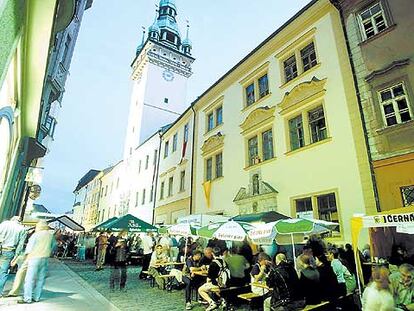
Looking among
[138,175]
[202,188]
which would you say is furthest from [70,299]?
[138,175]

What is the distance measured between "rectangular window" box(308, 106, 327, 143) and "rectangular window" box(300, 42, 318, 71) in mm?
2321

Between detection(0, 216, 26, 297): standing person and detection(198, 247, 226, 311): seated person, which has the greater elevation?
detection(0, 216, 26, 297): standing person

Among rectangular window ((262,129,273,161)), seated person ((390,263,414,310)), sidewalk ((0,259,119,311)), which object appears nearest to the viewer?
seated person ((390,263,414,310))

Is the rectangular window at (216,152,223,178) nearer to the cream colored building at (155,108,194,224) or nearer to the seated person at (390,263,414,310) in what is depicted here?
the cream colored building at (155,108,194,224)

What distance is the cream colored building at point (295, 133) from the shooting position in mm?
10320

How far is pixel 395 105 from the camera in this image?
372 inches

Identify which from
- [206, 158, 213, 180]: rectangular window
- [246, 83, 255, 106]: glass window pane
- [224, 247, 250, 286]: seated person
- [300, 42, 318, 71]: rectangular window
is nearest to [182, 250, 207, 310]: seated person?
[224, 247, 250, 286]: seated person

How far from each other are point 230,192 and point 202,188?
135 inches

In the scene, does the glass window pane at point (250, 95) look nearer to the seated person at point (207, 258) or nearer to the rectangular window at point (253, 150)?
the rectangular window at point (253, 150)

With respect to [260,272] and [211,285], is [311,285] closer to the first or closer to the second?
[260,272]

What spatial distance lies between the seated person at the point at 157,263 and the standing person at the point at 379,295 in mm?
7418

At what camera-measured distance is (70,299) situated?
25.2 feet

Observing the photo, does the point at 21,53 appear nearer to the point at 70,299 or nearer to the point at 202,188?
the point at 70,299

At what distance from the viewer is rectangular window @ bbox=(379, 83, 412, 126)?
9195 millimetres
